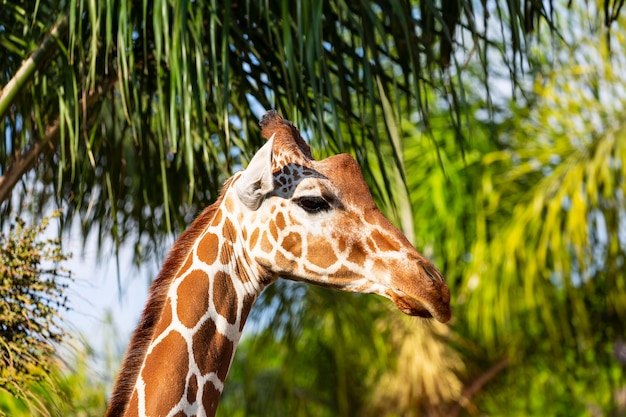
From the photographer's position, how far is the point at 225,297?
12.3ft

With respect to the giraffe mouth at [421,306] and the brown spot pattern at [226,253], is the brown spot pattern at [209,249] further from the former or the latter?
the giraffe mouth at [421,306]

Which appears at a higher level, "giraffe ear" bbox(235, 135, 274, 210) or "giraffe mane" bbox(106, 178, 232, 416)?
"giraffe ear" bbox(235, 135, 274, 210)

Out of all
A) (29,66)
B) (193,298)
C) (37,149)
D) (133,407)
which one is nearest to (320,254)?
(193,298)

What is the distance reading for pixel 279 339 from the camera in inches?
453

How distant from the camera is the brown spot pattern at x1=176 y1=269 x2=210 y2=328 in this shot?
3666 millimetres

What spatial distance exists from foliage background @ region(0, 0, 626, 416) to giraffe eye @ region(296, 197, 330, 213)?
153cm

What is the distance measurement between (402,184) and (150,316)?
382 centimetres

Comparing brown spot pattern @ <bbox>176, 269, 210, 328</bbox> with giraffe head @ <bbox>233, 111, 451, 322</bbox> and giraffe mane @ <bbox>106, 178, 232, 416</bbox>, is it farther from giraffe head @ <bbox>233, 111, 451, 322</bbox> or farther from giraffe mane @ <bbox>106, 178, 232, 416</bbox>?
giraffe head @ <bbox>233, 111, 451, 322</bbox>

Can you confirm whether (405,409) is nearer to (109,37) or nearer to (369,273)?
(109,37)

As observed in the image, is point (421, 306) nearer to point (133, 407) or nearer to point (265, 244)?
point (265, 244)

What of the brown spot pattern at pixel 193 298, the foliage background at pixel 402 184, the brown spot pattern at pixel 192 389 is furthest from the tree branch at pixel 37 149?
the brown spot pattern at pixel 192 389

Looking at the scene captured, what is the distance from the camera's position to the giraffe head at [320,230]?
144 inches

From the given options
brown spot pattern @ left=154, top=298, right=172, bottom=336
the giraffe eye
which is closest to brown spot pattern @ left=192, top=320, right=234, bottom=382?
brown spot pattern @ left=154, top=298, right=172, bottom=336

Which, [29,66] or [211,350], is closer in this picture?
[211,350]
